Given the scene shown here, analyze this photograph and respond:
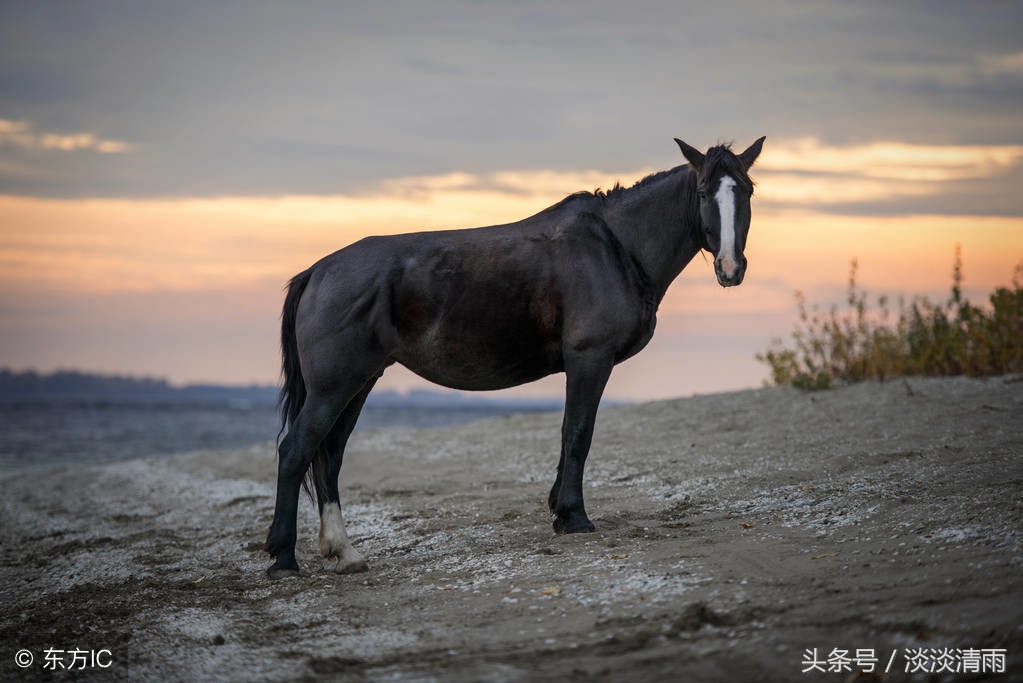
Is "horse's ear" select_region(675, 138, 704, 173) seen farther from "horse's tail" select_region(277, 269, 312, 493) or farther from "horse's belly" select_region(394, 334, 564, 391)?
"horse's tail" select_region(277, 269, 312, 493)

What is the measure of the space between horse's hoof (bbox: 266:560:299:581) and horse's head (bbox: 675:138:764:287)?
11.5ft

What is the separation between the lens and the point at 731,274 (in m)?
5.81

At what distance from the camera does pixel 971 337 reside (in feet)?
38.7

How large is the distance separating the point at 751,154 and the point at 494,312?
7.01 ft

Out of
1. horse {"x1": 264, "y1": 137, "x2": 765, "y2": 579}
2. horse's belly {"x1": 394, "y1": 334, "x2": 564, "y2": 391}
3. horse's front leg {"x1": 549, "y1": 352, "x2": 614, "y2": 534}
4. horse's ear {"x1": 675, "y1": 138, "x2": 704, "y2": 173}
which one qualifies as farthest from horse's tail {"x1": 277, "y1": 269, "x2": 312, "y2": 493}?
horse's ear {"x1": 675, "y1": 138, "x2": 704, "y2": 173}

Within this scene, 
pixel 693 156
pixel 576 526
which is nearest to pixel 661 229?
pixel 693 156

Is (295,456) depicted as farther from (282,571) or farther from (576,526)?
(576,526)

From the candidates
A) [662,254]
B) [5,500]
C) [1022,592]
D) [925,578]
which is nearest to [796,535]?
[925,578]

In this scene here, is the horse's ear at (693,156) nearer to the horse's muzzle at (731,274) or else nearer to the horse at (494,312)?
the horse at (494,312)

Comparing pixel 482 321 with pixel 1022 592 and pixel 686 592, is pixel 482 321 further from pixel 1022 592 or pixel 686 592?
pixel 1022 592

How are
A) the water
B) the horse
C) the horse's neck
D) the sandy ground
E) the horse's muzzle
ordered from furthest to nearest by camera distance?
1. the water
2. the horse's neck
3. the horse
4. the horse's muzzle
5. the sandy ground

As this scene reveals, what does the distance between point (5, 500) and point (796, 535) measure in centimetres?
1160

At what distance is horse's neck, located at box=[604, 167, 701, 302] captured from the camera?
6473mm

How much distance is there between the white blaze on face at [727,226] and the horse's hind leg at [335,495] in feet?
8.56
